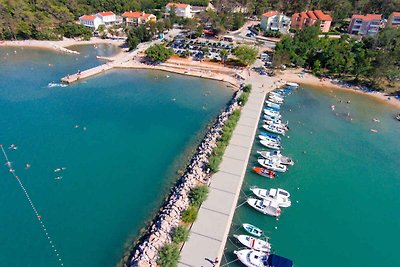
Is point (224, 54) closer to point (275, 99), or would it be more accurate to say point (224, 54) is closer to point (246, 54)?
point (246, 54)

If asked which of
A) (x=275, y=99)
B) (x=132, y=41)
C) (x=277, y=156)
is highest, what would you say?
(x=132, y=41)

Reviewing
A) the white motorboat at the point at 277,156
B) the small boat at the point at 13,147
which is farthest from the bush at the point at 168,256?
the small boat at the point at 13,147

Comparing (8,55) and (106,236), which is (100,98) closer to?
(106,236)

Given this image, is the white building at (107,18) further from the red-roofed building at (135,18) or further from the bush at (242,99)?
the bush at (242,99)

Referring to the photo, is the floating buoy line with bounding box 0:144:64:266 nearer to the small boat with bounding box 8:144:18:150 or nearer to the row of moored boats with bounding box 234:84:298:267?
the small boat with bounding box 8:144:18:150

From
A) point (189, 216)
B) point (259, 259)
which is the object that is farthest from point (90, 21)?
point (259, 259)

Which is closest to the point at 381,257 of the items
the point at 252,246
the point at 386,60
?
the point at 252,246
